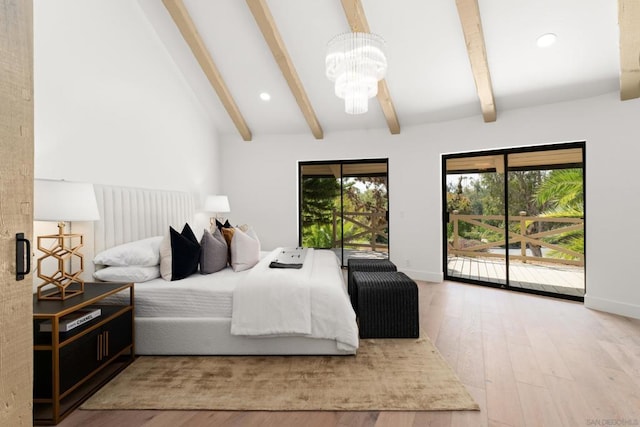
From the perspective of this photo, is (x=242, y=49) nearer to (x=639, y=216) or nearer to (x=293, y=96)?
(x=293, y=96)

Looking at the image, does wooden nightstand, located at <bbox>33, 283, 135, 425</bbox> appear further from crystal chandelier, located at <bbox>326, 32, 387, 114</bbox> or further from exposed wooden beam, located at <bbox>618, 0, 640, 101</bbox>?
exposed wooden beam, located at <bbox>618, 0, 640, 101</bbox>

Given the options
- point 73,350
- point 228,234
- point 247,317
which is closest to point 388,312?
point 247,317

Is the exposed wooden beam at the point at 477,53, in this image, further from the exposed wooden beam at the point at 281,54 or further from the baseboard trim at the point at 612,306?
the baseboard trim at the point at 612,306

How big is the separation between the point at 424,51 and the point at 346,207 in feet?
8.88

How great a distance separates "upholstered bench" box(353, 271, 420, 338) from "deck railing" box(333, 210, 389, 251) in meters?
2.65

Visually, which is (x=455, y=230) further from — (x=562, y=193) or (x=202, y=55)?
(x=202, y=55)

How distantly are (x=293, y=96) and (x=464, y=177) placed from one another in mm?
2886

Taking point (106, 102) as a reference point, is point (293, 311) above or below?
below

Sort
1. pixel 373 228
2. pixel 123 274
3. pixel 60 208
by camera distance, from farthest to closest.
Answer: pixel 373 228 → pixel 123 274 → pixel 60 208

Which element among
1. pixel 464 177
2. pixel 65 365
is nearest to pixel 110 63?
pixel 65 365

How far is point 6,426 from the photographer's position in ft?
2.99

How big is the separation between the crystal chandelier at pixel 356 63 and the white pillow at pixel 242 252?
168cm

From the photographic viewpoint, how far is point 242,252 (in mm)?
2920

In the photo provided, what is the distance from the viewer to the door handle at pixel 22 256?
955mm
